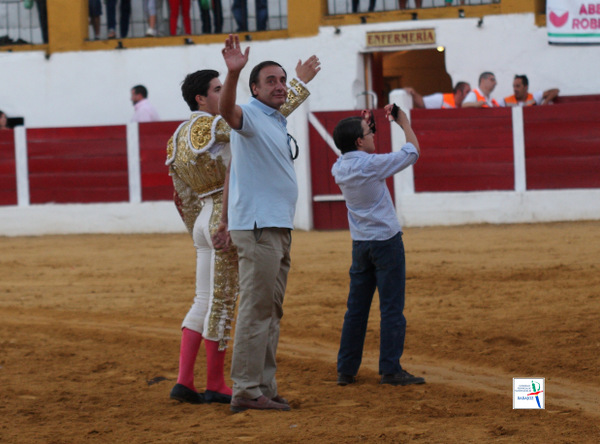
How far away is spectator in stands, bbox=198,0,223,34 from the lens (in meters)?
15.4

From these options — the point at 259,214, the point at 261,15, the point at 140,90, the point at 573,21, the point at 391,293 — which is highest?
the point at 261,15

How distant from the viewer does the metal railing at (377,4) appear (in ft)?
47.5

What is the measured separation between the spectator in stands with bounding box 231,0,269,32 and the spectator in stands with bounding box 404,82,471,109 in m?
3.40

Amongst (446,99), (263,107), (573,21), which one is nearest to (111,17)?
(446,99)

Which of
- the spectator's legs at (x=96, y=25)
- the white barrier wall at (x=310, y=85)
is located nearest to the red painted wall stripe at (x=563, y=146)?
the white barrier wall at (x=310, y=85)

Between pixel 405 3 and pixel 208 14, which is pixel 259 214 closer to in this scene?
pixel 405 3

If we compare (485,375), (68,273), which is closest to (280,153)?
(485,375)

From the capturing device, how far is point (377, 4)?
1528 centimetres

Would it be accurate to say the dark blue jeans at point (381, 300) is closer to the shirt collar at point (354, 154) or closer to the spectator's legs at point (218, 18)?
the shirt collar at point (354, 154)

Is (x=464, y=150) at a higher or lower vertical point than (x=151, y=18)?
lower

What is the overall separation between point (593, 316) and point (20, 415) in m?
3.66

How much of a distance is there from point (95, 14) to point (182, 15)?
139 centimetres

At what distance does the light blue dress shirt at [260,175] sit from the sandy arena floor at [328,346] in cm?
81

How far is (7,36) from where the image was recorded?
651 inches
